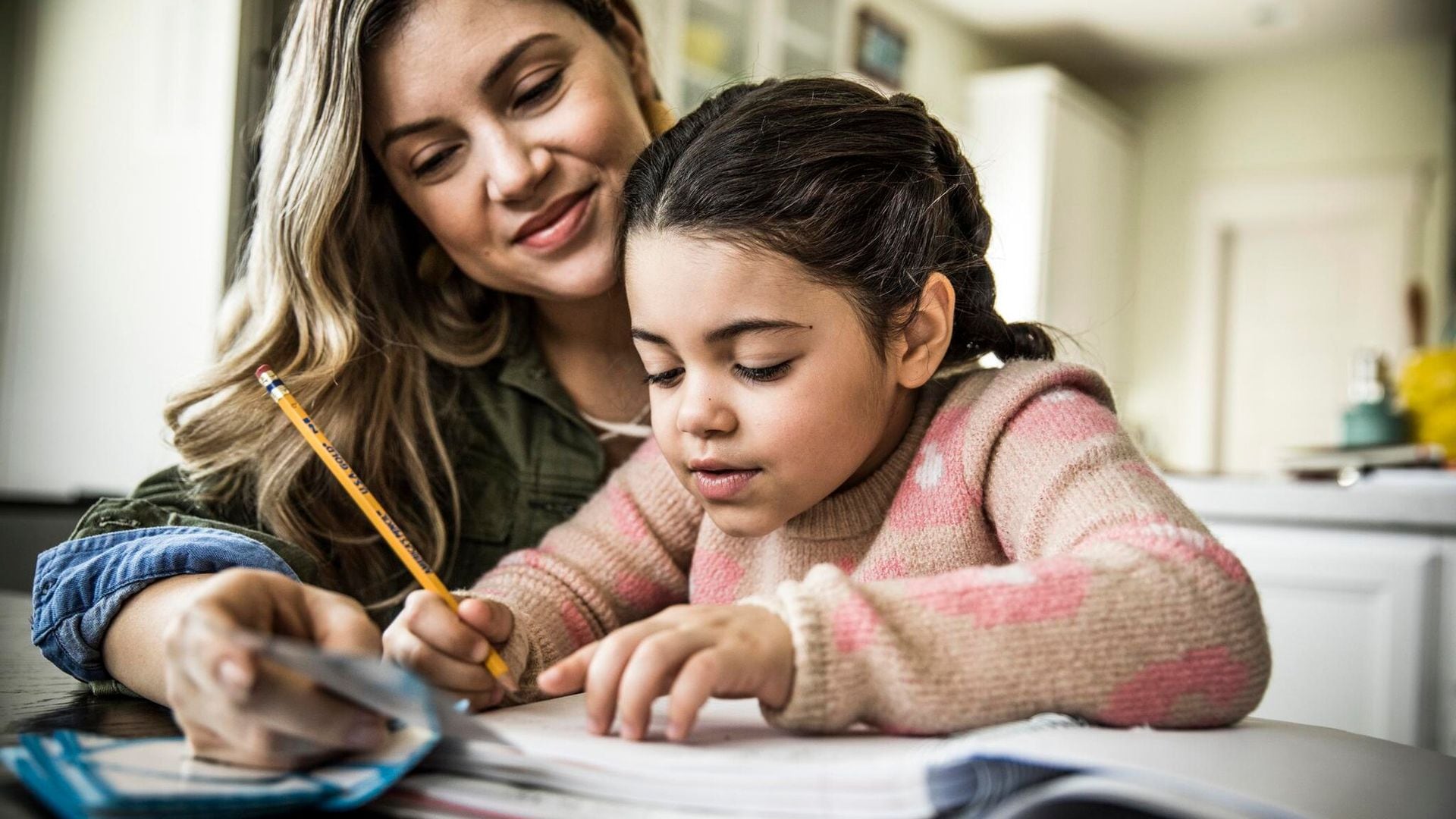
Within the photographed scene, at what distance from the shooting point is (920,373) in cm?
87

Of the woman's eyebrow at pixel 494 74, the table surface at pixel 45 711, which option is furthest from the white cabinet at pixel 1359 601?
the table surface at pixel 45 711

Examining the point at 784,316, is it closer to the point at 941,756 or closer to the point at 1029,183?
the point at 941,756

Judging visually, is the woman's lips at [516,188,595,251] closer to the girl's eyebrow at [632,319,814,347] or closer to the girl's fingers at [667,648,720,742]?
the girl's eyebrow at [632,319,814,347]

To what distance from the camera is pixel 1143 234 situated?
5801 mm

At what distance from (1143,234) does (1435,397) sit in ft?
12.2

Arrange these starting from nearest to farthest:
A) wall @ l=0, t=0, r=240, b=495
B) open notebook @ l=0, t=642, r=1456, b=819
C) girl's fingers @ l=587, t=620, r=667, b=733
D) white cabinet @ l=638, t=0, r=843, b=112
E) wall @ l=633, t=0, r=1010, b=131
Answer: open notebook @ l=0, t=642, r=1456, b=819, girl's fingers @ l=587, t=620, r=667, b=733, wall @ l=0, t=0, r=240, b=495, white cabinet @ l=638, t=0, r=843, b=112, wall @ l=633, t=0, r=1010, b=131

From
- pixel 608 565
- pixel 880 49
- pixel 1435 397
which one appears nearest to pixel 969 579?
pixel 608 565

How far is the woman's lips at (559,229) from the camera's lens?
1.07 m

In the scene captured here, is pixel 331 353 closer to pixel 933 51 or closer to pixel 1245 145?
pixel 933 51

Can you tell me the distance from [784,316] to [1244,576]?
12.6 inches

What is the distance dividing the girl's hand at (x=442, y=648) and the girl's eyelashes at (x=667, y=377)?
22 cm

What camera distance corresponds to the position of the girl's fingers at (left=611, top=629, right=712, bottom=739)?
541 millimetres

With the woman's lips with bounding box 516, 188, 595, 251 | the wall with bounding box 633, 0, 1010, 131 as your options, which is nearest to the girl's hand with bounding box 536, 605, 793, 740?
the woman's lips with bounding box 516, 188, 595, 251

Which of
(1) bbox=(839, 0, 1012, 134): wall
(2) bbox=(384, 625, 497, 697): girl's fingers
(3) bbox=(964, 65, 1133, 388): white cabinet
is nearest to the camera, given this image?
(2) bbox=(384, 625, 497, 697): girl's fingers
